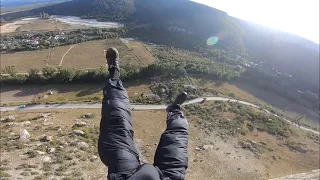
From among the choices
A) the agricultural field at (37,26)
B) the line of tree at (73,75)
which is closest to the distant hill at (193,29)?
the agricultural field at (37,26)

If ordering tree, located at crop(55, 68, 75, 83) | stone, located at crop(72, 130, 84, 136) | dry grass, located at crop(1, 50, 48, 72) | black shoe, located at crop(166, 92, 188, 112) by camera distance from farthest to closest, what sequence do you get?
dry grass, located at crop(1, 50, 48, 72)
tree, located at crop(55, 68, 75, 83)
stone, located at crop(72, 130, 84, 136)
black shoe, located at crop(166, 92, 188, 112)

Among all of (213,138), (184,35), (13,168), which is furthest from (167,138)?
(184,35)

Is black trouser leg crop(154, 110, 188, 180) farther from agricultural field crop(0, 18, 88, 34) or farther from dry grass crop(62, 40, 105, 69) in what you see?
agricultural field crop(0, 18, 88, 34)

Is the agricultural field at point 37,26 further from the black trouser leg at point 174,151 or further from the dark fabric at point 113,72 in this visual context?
the black trouser leg at point 174,151

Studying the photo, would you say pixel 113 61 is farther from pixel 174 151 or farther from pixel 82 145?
pixel 82 145

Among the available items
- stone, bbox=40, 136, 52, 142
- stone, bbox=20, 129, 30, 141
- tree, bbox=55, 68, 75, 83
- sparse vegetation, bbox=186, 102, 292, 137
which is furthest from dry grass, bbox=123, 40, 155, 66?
stone, bbox=40, 136, 52, 142

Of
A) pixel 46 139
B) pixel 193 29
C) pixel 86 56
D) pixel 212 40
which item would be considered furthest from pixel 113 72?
pixel 193 29
